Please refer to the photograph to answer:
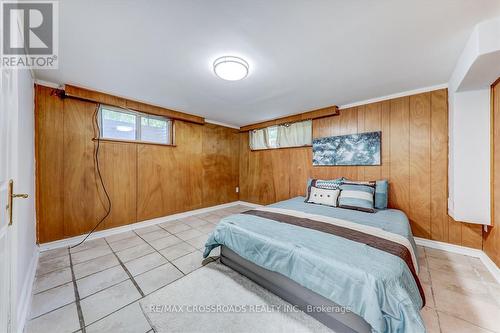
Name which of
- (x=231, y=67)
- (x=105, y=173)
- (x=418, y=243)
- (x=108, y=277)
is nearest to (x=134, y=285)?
(x=108, y=277)

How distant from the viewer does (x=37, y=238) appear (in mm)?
2414

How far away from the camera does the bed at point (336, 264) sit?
3.57 ft

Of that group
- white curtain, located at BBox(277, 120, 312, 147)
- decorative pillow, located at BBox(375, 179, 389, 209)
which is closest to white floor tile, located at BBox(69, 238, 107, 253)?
white curtain, located at BBox(277, 120, 312, 147)

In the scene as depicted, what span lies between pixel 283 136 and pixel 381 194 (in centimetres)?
234

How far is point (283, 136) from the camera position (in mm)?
4406

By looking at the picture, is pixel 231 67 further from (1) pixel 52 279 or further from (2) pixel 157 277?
(1) pixel 52 279

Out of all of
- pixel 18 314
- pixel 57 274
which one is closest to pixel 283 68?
pixel 18 314

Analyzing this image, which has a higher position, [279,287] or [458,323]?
[279,287]

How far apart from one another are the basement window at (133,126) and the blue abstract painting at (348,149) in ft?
10.5

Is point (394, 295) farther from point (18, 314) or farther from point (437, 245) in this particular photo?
point (18, 314)

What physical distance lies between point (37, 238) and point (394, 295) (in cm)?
394

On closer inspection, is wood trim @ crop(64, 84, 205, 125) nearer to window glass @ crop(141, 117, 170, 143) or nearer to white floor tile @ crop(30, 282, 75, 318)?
window glass @ crop(141, 117, 170, 143)

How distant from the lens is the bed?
1.09 meters

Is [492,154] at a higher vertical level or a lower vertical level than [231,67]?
lower
